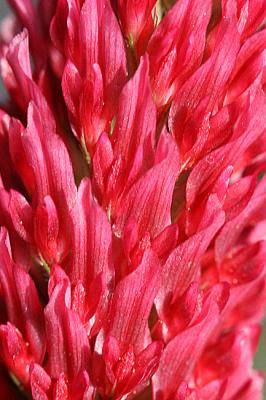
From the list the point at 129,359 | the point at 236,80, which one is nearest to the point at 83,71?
the point at 236,80

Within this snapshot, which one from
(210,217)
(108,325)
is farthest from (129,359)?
(210,217)

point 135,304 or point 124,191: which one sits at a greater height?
point 124,191

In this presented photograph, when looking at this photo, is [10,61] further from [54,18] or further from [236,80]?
[236,80]

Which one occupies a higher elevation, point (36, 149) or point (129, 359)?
point (36, 149)

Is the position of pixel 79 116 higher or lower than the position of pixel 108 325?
higher

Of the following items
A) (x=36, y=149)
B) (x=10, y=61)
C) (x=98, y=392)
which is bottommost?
(x=98, y=392)

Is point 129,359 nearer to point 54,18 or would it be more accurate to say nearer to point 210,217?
point 210,217
